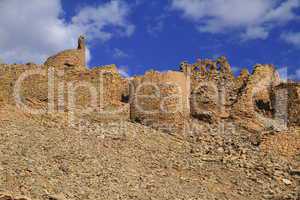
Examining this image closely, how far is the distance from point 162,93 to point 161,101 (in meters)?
0.25

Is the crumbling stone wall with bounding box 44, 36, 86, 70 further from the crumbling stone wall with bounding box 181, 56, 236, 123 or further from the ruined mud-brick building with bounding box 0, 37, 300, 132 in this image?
the crumbling stone wall with bounding box 181, 56, 236, 123

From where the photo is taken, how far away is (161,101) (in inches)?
731

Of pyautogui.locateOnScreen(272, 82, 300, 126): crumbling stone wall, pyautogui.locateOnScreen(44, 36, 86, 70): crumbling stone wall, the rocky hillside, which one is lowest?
the rocky hillside

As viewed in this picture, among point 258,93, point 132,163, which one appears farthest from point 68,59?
point 132,163

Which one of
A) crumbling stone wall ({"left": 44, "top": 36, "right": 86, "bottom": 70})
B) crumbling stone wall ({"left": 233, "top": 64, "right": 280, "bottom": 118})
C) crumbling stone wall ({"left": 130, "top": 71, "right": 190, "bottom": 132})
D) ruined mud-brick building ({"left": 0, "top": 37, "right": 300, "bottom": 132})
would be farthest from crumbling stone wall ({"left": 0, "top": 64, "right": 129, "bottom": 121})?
crumbling stone wall ({"left": 233, "top": 64, "right": 280, "bottom": 118})

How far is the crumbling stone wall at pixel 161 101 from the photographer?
1836 centimetres

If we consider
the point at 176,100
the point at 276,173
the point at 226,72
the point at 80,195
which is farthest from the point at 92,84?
the point at 80,195

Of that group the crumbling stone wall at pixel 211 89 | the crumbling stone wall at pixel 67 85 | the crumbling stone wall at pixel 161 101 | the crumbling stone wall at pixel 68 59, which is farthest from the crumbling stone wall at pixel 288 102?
the crumbling stone wall at pixel 68 59

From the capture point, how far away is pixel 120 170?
→ 12656 millimetres

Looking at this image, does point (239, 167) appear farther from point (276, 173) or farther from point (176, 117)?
point (176, 117)

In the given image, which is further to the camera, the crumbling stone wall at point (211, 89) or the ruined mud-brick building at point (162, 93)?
the crumbling stone wall at point (211, 89)

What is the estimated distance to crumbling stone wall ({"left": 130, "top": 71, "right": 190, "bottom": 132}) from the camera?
18.4 meters

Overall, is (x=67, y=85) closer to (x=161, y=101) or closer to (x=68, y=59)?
(x=161, y=101)

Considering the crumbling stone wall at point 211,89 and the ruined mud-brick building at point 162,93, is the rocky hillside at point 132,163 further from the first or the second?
the crumbling stone wall at point 211,89
